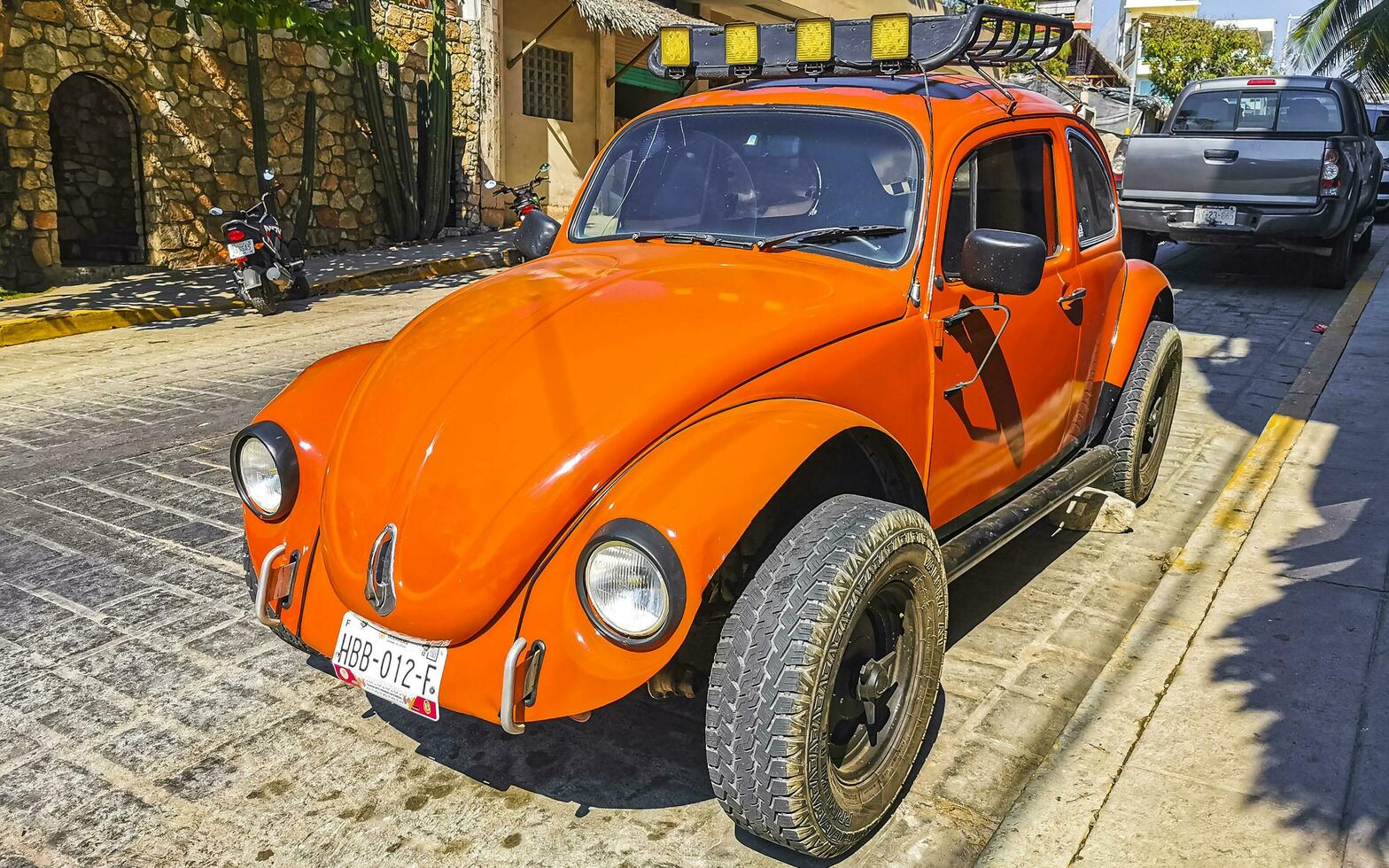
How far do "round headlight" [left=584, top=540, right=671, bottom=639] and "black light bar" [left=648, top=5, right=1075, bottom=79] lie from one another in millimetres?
2341

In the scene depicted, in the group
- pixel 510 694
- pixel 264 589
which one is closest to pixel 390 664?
pixel 510 694

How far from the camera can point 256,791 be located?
3113 mm

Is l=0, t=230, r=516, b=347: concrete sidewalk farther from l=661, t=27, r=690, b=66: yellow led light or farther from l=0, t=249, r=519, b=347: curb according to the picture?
l=661, t=27, r=690, b=66: yellow led light

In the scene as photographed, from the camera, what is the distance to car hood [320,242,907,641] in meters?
2.70

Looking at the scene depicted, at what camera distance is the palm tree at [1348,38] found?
24.3 metres

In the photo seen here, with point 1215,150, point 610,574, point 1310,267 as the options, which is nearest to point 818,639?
point 610,574

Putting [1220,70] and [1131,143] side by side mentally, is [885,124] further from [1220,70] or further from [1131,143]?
[1220,70]

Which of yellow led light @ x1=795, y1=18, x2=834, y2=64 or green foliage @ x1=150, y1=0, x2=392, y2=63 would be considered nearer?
yellow led light @ x1=795, y1=18, x2=834, y2=64

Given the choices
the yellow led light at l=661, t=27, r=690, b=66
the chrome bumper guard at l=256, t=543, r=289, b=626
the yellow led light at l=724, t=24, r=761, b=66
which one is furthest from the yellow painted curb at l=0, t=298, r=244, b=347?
the chrome bumper guard at l=256, t=543, r=289, b=626

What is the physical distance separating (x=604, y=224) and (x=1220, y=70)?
177 feet

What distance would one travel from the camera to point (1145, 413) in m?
5.07

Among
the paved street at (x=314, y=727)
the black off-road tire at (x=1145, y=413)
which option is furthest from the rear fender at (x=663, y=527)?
the black off-road tire at (x=1145, y=413)

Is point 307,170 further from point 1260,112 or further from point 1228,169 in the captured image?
point 1260,112

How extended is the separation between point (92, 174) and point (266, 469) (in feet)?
41.2
